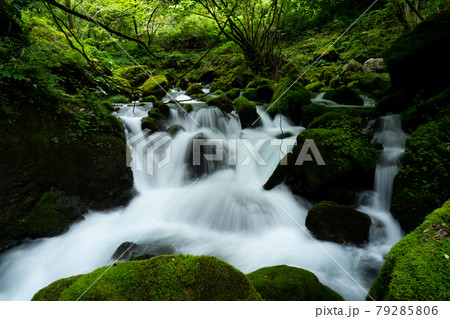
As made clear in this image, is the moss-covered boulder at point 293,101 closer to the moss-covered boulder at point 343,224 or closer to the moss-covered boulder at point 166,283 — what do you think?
the moss-covered boulder at point 343,224

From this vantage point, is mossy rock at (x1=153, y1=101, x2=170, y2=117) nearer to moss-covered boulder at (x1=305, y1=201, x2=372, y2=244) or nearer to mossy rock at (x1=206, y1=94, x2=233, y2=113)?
mossy rock at (x1=206, y1=94, x2=233, y2=113)

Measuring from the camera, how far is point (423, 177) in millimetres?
3824

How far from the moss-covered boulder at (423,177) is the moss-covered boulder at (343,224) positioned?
66 cm

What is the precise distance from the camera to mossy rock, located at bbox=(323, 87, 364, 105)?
7703 millimetres

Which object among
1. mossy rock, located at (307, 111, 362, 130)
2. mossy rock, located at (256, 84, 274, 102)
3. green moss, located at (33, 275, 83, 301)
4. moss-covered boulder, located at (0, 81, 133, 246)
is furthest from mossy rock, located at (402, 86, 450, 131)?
moss-covered boulder, located at (0, 81, 133, 246)

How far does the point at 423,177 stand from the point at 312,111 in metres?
3.88

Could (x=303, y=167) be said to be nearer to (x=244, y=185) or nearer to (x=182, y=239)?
(x=244, y=185)

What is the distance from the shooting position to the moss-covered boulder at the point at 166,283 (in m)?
1.37

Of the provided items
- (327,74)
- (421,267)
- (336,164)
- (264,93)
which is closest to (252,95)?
(264,93)

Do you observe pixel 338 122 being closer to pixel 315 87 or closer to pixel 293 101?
pixel 293 101

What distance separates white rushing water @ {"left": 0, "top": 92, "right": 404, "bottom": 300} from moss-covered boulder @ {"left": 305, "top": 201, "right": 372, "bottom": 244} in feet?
0.50
